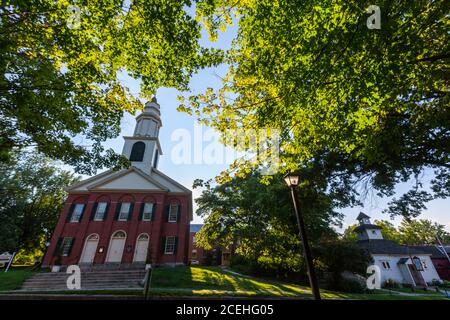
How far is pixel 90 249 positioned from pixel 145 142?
13120 millimetres

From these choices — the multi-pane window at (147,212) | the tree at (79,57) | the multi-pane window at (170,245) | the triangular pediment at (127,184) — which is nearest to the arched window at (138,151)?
the triangular pediment at (127,184)

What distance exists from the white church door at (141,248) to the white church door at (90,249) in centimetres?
394

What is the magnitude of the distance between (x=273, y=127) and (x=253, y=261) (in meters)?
18.2

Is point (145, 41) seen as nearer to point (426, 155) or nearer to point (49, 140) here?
point (49, 140)

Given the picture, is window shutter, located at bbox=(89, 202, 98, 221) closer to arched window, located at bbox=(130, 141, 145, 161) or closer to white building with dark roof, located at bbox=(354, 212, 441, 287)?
arched window, located at bbox=(130, 141, 145, 161)

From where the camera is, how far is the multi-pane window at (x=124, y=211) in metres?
21.7

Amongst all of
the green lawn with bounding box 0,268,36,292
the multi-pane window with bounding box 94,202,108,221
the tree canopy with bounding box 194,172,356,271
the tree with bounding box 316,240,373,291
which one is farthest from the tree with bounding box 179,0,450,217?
the multi-pane window with bounding box 94,202,108,221

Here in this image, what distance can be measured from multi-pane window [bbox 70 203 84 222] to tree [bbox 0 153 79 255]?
744cm

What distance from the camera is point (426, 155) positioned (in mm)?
9617

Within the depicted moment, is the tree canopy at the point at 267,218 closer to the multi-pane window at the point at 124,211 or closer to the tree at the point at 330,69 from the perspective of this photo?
the tree at the point at 330,69

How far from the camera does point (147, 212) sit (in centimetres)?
2214

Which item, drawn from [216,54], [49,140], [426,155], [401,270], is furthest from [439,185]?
[401,270]

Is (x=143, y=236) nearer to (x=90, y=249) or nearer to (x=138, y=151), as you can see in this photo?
(x=90, y=249)

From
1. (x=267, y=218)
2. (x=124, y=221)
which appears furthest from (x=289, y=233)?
(x=124, y=221)
